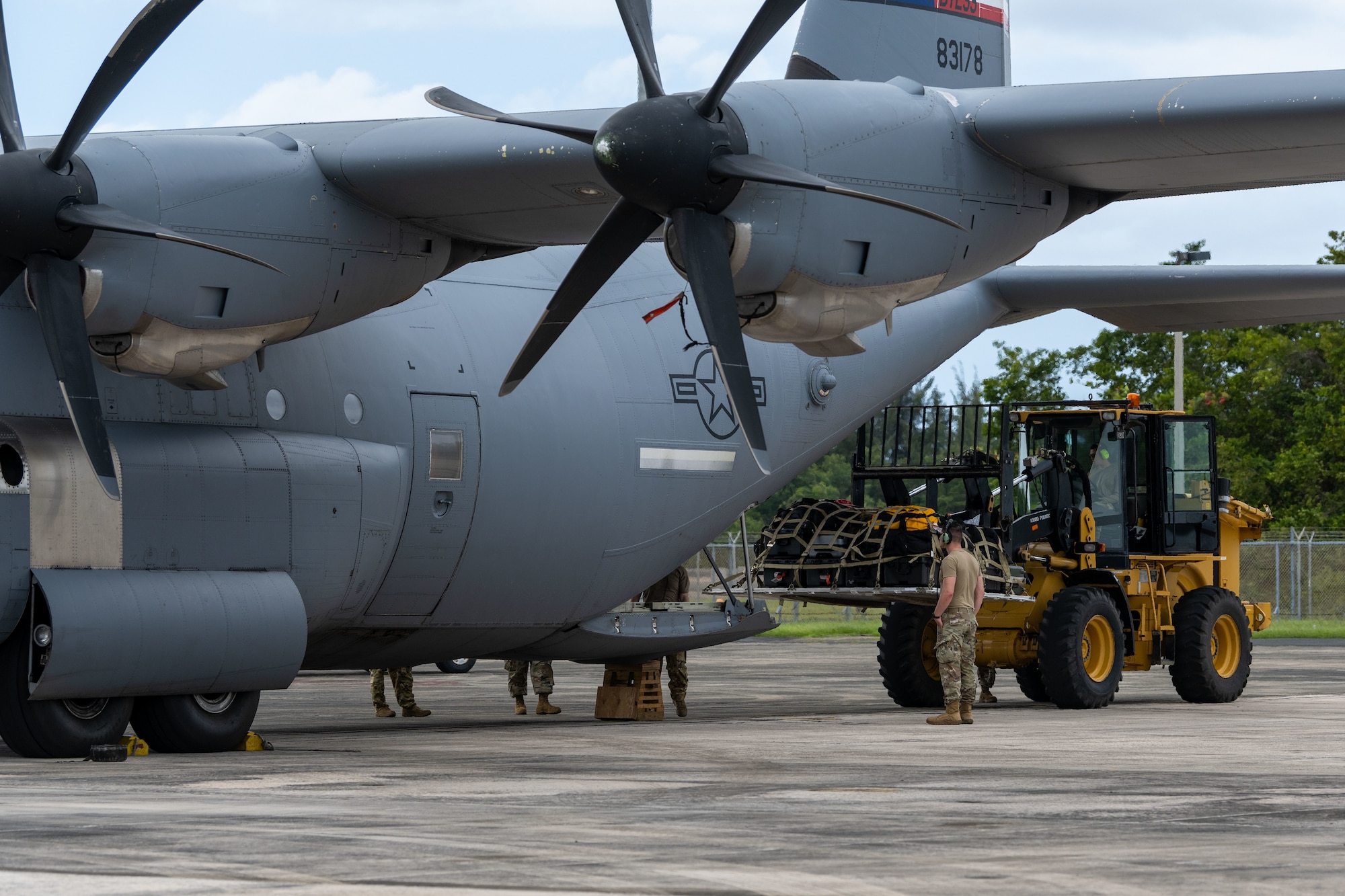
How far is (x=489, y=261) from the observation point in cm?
1555

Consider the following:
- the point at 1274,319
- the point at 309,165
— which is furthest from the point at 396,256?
the point at 1274,319

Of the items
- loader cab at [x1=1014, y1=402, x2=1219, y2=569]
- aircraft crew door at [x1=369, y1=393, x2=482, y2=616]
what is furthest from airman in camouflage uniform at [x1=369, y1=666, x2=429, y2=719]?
loader cab at [x1=1014, y1=402, x2=1219, y2=569]

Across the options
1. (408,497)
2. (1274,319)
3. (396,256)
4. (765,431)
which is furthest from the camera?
(1274,319)

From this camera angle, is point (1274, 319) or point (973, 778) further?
point (1274, 319)

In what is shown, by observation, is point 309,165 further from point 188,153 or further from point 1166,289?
point 1166,289

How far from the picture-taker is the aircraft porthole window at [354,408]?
541 inches

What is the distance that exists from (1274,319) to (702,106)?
9798 mm

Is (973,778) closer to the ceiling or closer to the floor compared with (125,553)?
closer to the floor

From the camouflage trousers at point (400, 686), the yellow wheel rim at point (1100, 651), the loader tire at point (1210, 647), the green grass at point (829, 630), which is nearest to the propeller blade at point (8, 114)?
the camouflage trousers at point (400, 686)

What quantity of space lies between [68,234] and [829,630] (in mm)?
32223

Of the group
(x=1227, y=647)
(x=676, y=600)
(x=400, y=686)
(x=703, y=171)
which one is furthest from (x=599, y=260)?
(x=1227, y=647)

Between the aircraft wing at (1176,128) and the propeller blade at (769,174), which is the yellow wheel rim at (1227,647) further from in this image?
the propeller blade at (769,174)

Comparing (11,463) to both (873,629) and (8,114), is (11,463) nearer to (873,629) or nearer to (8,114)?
(8,114)

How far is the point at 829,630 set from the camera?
4197 centimetres
